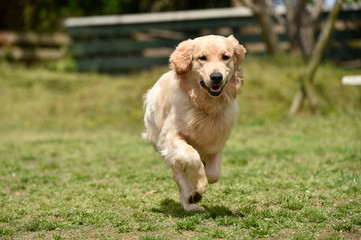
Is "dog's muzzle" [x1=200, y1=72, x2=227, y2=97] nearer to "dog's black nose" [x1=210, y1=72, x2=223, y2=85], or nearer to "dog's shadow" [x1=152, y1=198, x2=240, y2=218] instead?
"dog's black nose" [x1=210, y1=72, x2=223, y2=85]

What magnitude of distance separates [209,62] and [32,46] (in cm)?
1628

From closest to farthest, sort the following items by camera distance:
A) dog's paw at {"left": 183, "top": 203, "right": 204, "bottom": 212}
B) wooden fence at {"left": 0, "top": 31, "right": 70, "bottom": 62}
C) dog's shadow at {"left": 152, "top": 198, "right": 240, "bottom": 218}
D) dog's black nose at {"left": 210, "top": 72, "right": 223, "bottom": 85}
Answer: dog's black nose at {"left": 210, "top": 72, "right": 223, "bottom": 85}, dog's shadow at {"left": 152, "top": 198, "right": 240, "bottom": 218}, dog's paw at {"left": 183, "top": 203, "right": 204, "bottom": 212}, wooden fence at {"left": 0, "top": 31, "right": 70, "bottom": 62}

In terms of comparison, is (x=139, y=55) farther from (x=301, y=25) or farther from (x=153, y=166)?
(x=153, y=166)

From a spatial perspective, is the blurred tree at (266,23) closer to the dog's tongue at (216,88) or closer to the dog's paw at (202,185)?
the dog's tongue at (216,88)

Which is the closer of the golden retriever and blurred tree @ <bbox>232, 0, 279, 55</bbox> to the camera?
the golden retriever

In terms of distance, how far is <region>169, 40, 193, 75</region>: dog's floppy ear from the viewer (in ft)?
17.9

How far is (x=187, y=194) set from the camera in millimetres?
5539

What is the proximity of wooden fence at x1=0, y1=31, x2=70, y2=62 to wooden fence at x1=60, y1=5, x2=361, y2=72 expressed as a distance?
1352 mm

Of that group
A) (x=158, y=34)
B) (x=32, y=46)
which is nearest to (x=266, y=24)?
(x=158, y=34)

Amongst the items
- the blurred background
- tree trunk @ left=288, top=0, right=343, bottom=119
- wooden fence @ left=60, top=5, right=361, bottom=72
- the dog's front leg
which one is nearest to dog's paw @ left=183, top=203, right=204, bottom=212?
the dog's front leg

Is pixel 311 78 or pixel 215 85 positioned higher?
pixel 215 85

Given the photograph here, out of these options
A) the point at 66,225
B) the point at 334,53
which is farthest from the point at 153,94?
the point at 334,53

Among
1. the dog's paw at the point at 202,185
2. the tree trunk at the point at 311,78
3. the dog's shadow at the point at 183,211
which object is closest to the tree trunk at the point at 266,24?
the tree trunk at the point at 311,78

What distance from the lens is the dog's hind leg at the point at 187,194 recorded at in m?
5.51
